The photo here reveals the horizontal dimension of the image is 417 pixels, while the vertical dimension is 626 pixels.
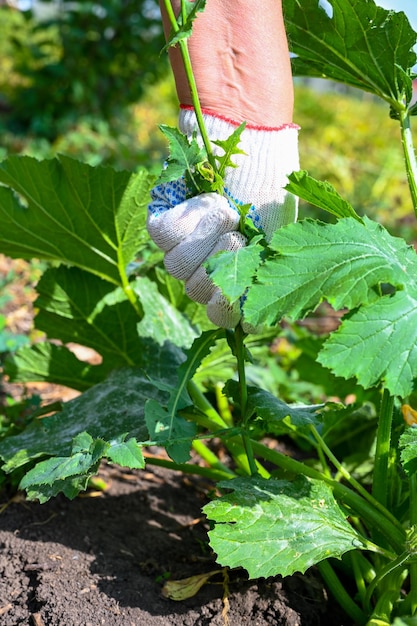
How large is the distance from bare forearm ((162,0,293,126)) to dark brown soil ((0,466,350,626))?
109 centimetres

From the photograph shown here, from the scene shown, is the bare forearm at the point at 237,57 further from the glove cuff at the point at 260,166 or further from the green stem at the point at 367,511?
the green stem at the point at 367,511

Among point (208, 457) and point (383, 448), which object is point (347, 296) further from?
point (208, 457)

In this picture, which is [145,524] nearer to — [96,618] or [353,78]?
[96,618]

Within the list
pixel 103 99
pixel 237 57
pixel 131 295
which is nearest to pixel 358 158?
pixel 103 99

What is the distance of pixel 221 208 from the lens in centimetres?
159

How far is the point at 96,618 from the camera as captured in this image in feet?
5.29

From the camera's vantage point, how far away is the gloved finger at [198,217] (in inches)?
62.7

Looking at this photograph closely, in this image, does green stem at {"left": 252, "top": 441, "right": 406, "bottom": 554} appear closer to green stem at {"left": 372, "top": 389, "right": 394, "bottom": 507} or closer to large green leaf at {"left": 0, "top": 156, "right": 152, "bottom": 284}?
green stem at {"left": 372, "top": 389, "right": 394, "bottom": 507}

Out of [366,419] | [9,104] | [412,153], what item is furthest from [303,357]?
[9,104]

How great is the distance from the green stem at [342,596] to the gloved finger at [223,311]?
59 cm

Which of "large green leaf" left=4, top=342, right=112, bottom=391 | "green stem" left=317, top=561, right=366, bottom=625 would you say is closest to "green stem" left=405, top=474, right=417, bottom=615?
"green stem" left=317, top=561, right=366, bottom=625

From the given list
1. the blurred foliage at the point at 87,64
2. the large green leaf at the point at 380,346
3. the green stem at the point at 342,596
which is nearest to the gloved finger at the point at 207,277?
the large green leaf at the point at 380,346

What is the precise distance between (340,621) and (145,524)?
586 mm

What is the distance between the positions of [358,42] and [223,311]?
75 centimetres
